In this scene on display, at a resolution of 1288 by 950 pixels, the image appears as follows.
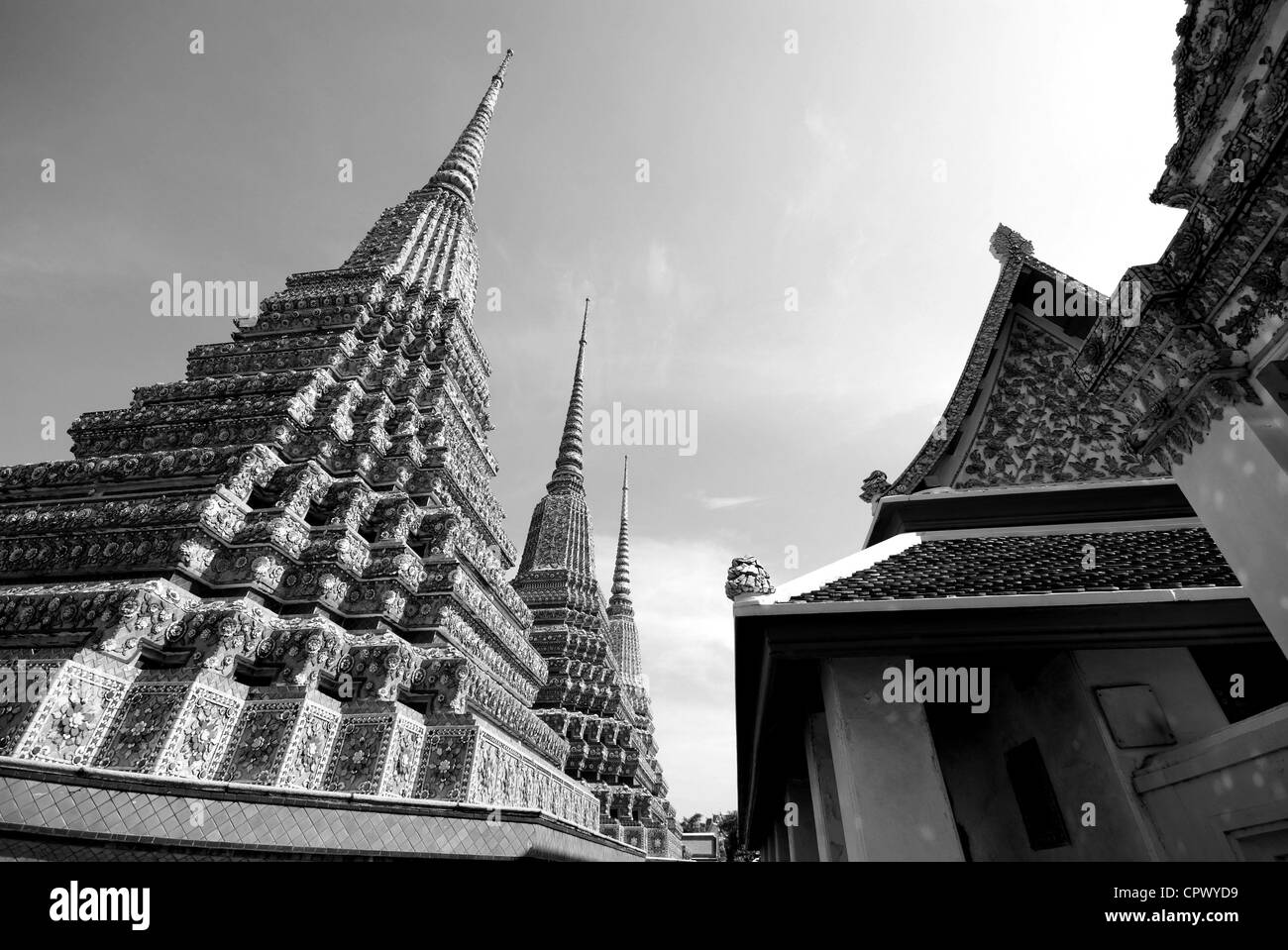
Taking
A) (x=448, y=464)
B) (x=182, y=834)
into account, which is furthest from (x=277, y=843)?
(x=448, y=464)

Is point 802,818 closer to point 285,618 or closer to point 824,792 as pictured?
point 824,792

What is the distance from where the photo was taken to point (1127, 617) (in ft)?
14.0

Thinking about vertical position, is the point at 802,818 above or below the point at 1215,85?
below

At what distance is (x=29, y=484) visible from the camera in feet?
38.4

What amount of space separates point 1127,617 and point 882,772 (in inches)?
80.1

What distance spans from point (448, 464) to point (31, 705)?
816 cm

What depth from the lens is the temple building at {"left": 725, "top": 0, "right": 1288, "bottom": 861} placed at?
306 centimetres

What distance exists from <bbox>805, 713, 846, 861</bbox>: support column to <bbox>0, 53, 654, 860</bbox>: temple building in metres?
3.34

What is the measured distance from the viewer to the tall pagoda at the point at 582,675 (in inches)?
882

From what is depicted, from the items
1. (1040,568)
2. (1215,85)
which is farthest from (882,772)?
(1215,85)

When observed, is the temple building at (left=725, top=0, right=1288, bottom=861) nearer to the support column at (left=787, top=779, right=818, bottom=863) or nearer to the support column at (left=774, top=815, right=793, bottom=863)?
the support column at (left=787, top=779, right=818, bottom=863)

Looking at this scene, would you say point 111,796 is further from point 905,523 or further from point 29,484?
point 29,484

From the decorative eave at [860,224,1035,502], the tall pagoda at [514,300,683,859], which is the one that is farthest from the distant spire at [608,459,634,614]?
the decorative eave at [860,224,1035,502]

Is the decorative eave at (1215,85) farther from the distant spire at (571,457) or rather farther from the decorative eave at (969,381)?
the distant spire at (571,457)
